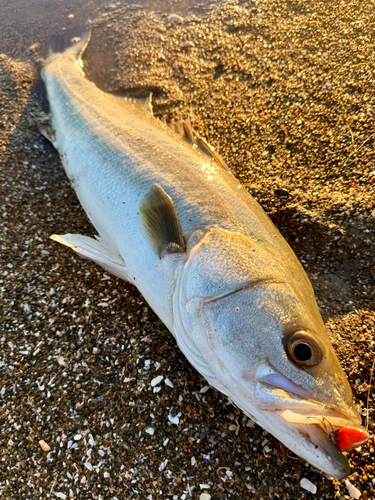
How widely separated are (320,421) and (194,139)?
259 cm

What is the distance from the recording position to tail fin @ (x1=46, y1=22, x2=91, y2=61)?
4.80 m

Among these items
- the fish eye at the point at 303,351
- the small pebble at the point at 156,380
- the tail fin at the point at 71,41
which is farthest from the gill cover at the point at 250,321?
the tail fin at the point at 71,41

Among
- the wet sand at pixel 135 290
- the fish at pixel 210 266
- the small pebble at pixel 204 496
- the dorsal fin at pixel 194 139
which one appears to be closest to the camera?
the fish at pixel 210 266

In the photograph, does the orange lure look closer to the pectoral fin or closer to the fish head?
the fish head

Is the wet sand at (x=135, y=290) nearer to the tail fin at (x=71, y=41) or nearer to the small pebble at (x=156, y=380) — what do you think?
the small pebble at (x=156, y=380)

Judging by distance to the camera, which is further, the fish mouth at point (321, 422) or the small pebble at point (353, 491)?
the small pebble at point (353, 491)

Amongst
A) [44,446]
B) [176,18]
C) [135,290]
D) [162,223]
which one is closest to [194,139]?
[162,223]

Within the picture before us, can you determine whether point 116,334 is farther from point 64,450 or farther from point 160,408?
point 64,450

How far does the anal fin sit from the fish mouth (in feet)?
5.06

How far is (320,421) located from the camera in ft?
4.47

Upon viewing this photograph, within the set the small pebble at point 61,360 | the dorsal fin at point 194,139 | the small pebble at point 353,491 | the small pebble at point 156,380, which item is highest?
the dorsal fin at point 194,139

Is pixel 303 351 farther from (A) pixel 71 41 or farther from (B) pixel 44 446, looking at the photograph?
(A) pixel 71 41

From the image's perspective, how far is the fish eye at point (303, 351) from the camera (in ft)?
5.05

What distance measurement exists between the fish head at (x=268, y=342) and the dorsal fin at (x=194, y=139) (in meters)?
1.03
